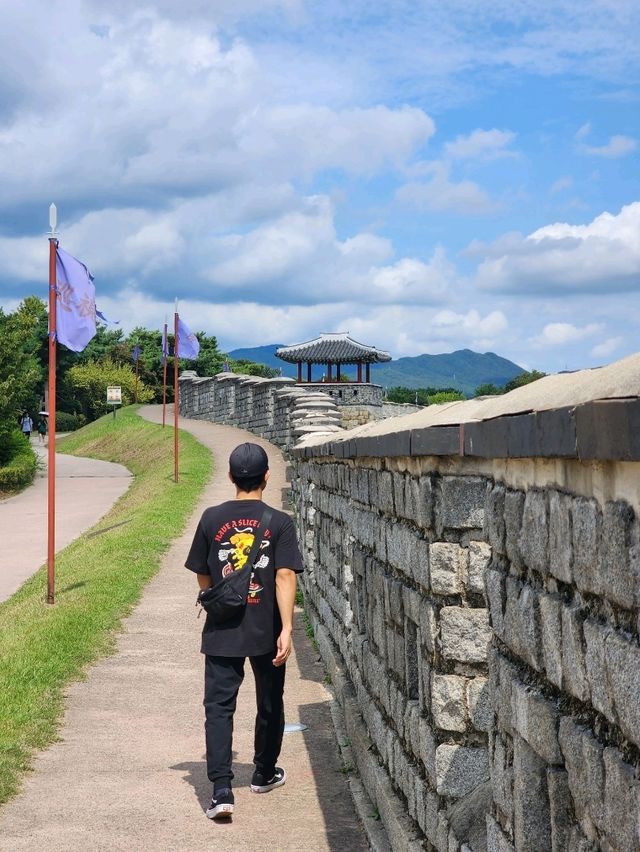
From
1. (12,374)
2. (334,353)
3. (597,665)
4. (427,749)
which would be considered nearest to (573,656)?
(597,665)

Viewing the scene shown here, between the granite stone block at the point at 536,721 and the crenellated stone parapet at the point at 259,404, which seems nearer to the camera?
the granite stone block at the point at 536,721

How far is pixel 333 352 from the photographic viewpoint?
187 feet

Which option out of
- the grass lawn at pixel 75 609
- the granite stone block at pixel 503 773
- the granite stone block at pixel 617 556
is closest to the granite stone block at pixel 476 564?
the granite stone block at pixel 503 773

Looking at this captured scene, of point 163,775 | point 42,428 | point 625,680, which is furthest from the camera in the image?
point 42,428

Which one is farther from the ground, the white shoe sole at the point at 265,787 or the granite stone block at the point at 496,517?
the granite stone block at the point at 496,517

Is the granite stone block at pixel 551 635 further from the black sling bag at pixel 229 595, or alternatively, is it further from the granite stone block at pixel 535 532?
the black sling bag at pixel 229 595

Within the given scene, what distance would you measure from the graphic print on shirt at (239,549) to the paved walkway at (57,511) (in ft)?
35.1

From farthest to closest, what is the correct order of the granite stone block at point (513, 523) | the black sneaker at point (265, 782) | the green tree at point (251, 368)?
the green tree at point (251, 368), the black sneaker at point (265, 782), the granite stone block at point (513, 523)

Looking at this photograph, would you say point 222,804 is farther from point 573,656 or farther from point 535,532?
point 573,656

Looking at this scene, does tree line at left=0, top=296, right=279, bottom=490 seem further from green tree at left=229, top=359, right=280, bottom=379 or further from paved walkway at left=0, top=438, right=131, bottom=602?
paved walkway at left=0, top=438, right=131, bottom=602

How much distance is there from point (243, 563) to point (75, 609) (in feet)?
22.0

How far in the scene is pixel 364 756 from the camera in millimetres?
5727

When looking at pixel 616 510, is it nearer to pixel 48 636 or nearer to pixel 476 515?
pixel 476 515

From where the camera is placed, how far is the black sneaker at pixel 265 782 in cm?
596
